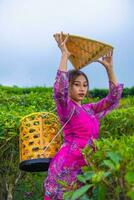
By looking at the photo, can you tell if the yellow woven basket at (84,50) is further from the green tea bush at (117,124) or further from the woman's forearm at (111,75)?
the green tea bush at (117,124)

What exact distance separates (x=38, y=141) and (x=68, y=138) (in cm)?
36

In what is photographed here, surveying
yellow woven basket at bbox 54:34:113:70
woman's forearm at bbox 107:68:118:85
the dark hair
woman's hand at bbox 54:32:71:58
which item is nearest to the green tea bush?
woman's forearm at bbox 107:68:118:85

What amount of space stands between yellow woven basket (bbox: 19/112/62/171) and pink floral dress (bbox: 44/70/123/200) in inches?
8.4

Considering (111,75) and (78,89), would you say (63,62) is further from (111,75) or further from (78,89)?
(111,75)

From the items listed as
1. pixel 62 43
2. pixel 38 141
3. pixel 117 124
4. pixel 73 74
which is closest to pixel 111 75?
pixel 73 74

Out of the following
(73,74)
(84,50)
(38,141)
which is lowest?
(38,141)

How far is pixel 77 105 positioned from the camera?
5055 millimetres

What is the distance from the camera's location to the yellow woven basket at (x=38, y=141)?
17.3 ft

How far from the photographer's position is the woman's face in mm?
5090

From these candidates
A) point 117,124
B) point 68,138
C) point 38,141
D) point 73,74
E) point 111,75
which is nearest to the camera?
point 68,138

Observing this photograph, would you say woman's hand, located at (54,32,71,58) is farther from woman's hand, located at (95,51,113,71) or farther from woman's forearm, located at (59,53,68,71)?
woman's hand, located at (95,51,113,71)

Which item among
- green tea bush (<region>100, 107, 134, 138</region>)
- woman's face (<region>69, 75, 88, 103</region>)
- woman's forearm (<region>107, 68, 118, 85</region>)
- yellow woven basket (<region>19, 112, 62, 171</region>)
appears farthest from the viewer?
green tea bush (<region>100, 107, 134, 138</region>)

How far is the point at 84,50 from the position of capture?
17.3 ft

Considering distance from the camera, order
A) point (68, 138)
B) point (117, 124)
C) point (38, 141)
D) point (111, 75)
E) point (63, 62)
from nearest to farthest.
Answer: point (63, 62), point (68, 138), point (38, 141), point (111, 75), point (117, 124)
